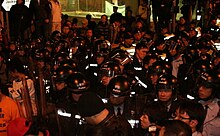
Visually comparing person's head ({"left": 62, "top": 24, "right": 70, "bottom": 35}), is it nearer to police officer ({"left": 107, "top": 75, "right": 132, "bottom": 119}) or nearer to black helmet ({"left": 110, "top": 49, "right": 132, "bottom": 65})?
black helmet ({"left": 110, "top": 49, "right": 132, "bottom": 65})

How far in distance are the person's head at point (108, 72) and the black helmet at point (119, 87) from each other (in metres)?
0.78

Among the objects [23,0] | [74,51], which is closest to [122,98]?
[74,51]

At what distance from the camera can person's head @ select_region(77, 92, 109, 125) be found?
14.6 ft

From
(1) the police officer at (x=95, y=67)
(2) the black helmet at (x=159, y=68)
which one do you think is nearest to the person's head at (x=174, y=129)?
(2) the black helmet at (x=159, y=68)

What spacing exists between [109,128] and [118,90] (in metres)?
1.59

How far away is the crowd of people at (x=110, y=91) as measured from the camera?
15.1ft

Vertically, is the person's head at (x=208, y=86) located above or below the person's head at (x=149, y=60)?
below

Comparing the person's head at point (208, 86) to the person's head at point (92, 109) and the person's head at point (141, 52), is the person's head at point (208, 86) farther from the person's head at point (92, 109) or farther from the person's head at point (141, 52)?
the person's head at point (141, 52)

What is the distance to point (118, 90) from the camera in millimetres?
5914

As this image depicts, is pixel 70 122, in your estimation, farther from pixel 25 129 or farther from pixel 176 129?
pixel 176 129

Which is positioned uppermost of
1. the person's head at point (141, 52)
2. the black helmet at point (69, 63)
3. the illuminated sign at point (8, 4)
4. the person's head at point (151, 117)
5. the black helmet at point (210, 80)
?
the illuminated sign at point (8, 4)

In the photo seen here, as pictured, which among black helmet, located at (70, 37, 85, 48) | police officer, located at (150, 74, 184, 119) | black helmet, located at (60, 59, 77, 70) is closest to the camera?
police officer, located at (150, 74, 184, 119)

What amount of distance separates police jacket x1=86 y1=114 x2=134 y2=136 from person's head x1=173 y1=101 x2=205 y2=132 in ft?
2.15

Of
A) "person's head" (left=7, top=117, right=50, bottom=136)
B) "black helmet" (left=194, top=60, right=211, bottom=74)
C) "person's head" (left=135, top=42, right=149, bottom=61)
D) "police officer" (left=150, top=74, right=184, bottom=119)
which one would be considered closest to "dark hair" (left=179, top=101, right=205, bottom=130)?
"police officer" (left=150, top=74, right=184, bottom=119)
